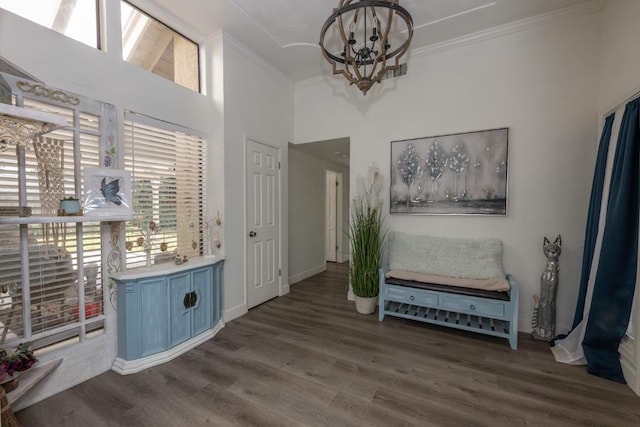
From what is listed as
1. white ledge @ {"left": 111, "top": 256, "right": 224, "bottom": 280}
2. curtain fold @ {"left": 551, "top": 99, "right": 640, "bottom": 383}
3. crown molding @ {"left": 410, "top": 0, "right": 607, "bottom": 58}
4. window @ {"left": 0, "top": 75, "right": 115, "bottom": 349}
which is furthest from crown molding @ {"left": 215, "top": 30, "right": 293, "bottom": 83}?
curtain fold @ {"left": 551, "top": 99, "right": 640, "bottom": 383}

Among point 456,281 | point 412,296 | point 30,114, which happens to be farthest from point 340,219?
point 30,114

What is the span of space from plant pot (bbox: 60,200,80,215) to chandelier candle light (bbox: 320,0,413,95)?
2074mm

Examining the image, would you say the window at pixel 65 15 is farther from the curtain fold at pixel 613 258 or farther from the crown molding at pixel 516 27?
the curtain fold at pixel 613 258

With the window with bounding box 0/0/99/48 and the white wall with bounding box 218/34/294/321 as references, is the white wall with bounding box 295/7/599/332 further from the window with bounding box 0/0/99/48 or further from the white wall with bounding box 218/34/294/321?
the window with bounding box 0/0/99/48

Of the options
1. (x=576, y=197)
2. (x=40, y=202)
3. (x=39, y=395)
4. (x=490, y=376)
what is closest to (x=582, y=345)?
(x=490, y=376)

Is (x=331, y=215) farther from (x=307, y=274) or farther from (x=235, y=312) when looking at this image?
(x=235, y=312)

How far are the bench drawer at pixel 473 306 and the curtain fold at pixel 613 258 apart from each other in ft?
1.94

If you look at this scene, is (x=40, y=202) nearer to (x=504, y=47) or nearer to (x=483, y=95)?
(x=483, y=95)

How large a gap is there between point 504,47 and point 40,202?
14.5 ft

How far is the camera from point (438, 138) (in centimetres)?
312

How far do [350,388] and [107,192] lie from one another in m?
2.42

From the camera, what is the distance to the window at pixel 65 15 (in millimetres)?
1809

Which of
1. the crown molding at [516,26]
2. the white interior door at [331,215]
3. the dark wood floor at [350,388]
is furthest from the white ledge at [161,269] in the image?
the white interior door at [331,215]

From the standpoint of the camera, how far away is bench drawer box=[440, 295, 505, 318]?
2.49 metres
